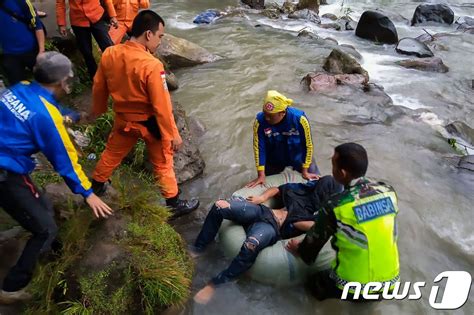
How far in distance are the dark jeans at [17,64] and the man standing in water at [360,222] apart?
3.68 m

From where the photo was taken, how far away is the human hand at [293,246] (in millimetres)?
3873

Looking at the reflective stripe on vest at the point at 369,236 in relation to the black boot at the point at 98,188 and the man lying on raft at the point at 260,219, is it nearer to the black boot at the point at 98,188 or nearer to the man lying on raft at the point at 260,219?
the man lying on raft at the point at 260,219

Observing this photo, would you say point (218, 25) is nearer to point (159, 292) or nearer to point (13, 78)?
point (13, 78)

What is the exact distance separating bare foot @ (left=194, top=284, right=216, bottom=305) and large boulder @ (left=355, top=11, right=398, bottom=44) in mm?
10905

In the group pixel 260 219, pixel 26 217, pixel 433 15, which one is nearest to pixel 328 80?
pixel 260 219

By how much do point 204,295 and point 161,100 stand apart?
186 cm

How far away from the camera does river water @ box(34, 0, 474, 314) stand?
4098 millimetres

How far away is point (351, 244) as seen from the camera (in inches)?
123

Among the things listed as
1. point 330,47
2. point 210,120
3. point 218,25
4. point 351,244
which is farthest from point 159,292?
point 218,25

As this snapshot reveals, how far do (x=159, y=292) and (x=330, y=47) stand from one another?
9.78m

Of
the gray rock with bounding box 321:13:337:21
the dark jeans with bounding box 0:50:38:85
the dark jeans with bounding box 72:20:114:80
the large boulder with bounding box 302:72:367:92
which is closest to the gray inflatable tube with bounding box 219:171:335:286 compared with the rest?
the dark jeans with bounding box 0:50:38:85

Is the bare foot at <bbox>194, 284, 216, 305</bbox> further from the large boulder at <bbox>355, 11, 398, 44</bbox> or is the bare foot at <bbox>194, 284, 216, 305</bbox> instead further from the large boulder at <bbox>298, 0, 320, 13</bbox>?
the large boulder at <bbox>298, 0, 320, 13</bbox>

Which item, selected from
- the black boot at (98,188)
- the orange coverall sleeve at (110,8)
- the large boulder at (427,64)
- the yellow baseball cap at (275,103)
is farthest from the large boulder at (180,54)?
the black boot at (98,188)

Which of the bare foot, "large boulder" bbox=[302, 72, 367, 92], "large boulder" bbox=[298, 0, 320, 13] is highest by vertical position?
"large boulder" bbox=[298, 0, 320, 13]
